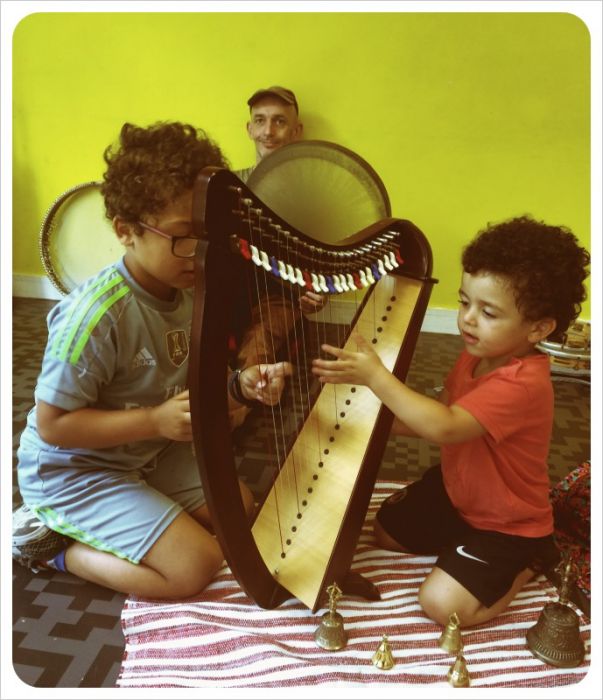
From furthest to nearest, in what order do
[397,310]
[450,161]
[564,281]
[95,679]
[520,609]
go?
[450,161], [397,310], [520,609], [564,281], [95,679]

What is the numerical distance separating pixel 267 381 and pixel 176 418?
0.67ft

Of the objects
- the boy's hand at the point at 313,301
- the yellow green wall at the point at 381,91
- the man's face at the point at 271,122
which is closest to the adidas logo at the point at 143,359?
the boy's hand at the point at 313,301

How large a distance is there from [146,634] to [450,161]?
9.10 feet

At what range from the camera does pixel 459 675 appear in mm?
1102

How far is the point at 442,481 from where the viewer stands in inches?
59.4

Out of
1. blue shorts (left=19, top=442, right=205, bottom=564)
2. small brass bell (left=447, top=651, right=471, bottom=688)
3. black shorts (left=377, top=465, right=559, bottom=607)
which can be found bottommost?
small brass bell (left=447, top=651, right=471, bottom=688)

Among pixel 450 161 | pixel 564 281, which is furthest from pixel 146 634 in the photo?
pixel 450 161

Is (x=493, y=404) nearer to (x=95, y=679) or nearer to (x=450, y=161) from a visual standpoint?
(x=95, y=679)

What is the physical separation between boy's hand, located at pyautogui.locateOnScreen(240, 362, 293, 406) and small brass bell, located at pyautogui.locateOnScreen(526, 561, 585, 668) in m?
0.70

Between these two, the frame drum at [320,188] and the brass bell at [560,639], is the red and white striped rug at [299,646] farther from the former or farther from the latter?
the frame drum at [320,188]

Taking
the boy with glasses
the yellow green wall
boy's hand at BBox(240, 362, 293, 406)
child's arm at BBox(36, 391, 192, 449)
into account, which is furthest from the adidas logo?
the yellow green wall

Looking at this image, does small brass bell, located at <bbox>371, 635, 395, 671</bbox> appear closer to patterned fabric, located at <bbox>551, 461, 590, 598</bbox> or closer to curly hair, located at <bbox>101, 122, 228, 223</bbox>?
patterned fabric, located at <bbox>551, 461, 590, 598</bbox>

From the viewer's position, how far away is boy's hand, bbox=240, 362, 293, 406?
1163 mm

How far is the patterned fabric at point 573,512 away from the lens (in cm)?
153
